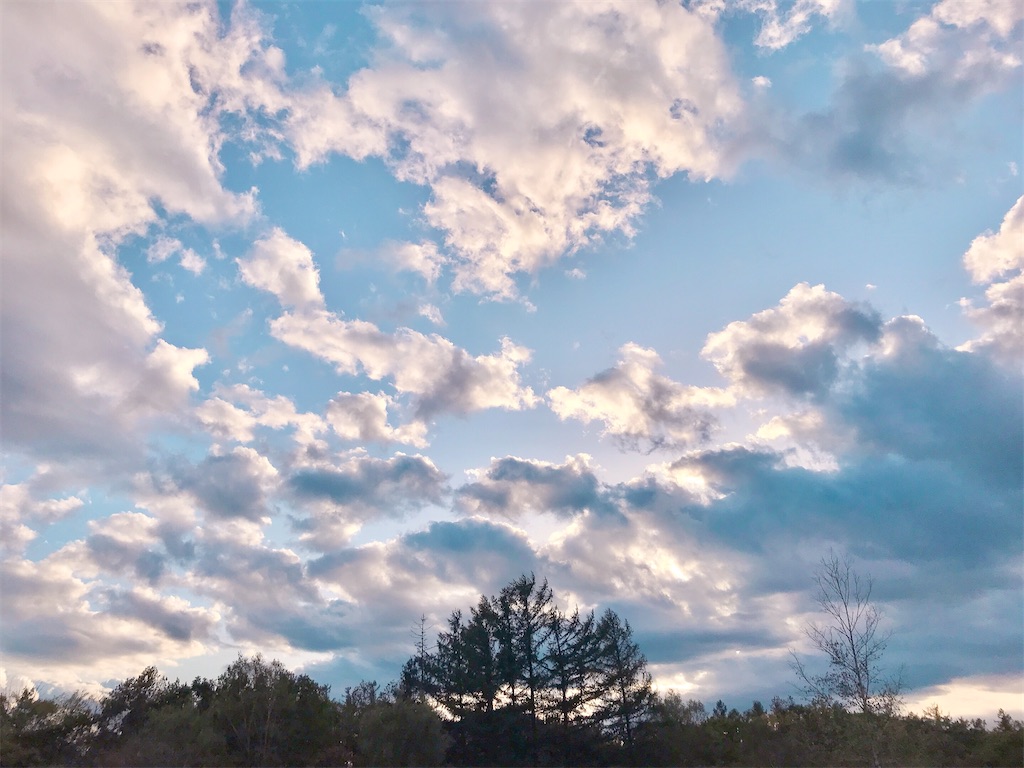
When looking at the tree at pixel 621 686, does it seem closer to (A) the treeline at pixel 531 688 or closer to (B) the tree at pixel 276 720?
(A) the treeline at pixel 531 688

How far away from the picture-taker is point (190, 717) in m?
53.1

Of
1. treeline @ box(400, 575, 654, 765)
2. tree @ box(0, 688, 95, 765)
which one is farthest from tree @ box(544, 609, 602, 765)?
tree @ box(0, 688, 95, 765)

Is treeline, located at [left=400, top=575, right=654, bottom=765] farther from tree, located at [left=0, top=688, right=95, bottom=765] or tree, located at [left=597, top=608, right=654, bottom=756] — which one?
tree, located at [left=0, top=688, right=95, bottom=765]

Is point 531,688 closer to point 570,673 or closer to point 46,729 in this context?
point 570,673

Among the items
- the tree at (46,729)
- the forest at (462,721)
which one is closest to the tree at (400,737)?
the forest at (462,721)

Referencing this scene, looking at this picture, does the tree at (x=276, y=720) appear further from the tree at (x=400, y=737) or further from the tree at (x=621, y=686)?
the tree at (x=621, y=686)

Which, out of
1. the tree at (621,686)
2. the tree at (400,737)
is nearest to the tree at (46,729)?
the tree at (400,737)

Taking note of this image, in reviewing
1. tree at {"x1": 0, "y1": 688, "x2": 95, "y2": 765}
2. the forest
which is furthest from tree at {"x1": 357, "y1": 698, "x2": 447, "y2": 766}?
tree at {"x1": 0, "y1": 688, "x2": 95, "y2": 765}

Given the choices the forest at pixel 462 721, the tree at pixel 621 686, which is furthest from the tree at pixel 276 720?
the tree at pixel 621 686

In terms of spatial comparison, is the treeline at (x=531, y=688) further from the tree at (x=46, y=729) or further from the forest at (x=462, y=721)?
the tree at (x=46, y=729)

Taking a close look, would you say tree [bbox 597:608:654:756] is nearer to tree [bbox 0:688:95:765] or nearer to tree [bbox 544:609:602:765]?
tree [bbox 544:609:602:765]

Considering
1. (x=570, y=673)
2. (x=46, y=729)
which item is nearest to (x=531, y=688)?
(x=570, y=673)

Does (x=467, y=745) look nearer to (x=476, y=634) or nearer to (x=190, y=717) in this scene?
(x=476, y=634)

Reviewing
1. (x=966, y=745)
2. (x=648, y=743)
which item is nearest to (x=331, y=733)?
(x=648, y=743)
